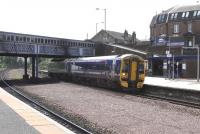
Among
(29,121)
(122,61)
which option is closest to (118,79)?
(122,61)

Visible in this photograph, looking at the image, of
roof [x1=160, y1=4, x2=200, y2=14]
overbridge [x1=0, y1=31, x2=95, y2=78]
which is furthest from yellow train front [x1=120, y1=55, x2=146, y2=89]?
roof [x1=160, y1=4, x2=200, y2=14]

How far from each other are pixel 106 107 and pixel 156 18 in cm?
6244

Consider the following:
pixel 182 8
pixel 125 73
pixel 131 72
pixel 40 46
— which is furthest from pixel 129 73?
pixel 182 8

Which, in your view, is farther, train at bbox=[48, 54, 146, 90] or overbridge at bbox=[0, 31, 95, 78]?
overbridge at bbox=[0, 31, 95, 78]

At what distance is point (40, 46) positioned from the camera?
192 feet

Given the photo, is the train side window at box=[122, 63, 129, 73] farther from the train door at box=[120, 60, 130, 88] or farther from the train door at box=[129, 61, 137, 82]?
the train door at box=[129, 61, 137, 82]

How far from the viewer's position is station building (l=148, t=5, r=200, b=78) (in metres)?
52.6

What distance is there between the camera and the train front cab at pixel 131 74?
33750mm

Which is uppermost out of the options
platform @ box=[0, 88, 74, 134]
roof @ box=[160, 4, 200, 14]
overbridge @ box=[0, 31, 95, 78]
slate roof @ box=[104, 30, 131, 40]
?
roof @ box=[160, 4, 200, 14]

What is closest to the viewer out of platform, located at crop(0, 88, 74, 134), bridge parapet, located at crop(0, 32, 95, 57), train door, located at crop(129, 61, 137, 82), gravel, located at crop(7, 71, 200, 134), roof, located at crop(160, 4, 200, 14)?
platform, located at crop(0, 88, 74, 134)

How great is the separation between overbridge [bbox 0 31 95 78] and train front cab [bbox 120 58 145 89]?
2380 cm

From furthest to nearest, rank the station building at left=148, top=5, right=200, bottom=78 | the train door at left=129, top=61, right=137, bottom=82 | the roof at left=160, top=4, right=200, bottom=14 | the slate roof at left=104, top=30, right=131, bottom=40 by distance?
the slate roof at left=104, top=30, right=131, bottom=40 < the roof at left=160, top=4, right=200, bottom=14 < the station building at left=148, top=5, right=200, bottom=78 < the train door at left=129, top=61, right=137, bottom=82

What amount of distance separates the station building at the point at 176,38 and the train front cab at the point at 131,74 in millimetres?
17655

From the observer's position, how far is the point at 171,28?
7875 cm
